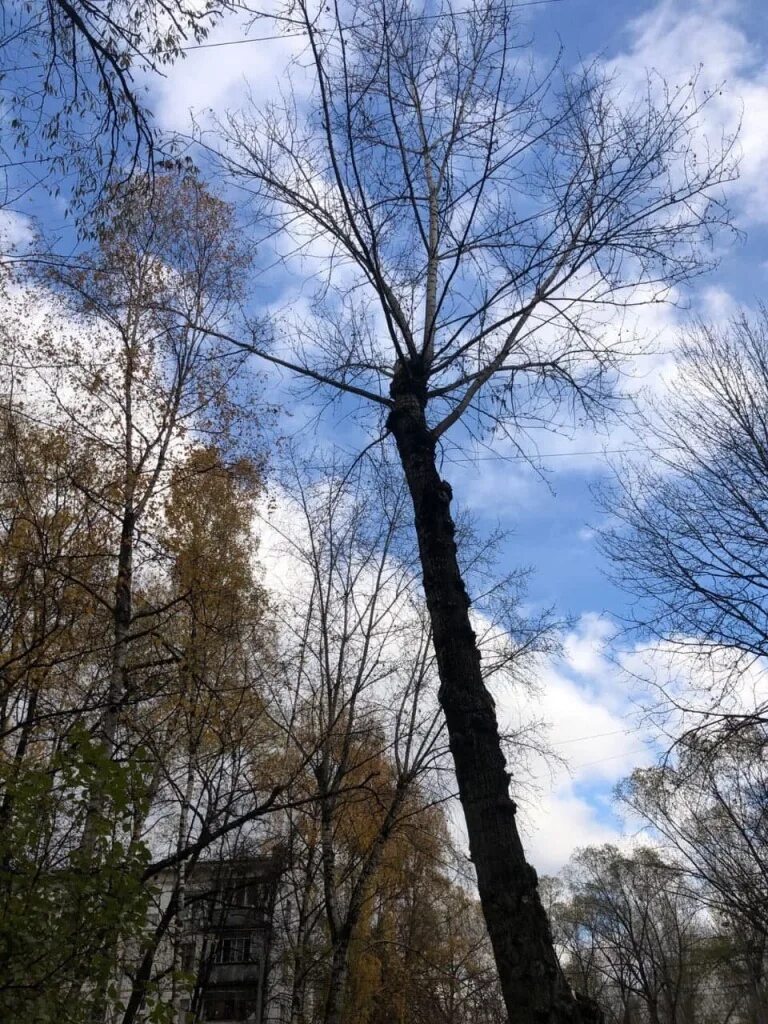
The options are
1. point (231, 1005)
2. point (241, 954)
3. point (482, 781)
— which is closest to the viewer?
point (482, 781)

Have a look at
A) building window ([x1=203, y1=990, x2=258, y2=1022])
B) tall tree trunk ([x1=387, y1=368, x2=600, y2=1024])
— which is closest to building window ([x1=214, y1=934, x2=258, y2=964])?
building window ([x1=203, y1=990, x2=258, y2=1022])

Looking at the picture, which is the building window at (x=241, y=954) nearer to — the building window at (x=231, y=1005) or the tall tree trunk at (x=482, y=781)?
the building window at (x=231, y=1005)

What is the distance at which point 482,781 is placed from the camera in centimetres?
405

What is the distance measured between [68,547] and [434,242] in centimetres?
491

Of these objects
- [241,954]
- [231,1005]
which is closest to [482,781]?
[241,954]

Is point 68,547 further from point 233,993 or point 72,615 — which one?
point 233,993

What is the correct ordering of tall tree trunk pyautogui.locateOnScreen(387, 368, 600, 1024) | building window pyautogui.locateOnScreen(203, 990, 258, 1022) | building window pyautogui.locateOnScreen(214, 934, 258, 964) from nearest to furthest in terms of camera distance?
tall tree trunk pyautogui.locateOnScreen(387, 368, 600, 1024)
building window pyautogui.locateOnScreen(214, 934, 258, 964)
building window pyautogui.locateOnScreen(203, 990, 258, 1022)

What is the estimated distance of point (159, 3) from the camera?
14.1 ft

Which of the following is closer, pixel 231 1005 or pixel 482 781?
pixel 482 781

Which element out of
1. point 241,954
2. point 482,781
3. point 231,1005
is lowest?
point 482,781

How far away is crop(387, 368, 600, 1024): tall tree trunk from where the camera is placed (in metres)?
3.49

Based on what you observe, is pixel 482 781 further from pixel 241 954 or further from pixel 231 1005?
pixel 231 1005

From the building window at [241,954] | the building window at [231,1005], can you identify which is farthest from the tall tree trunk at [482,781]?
the building window at [231,1005]

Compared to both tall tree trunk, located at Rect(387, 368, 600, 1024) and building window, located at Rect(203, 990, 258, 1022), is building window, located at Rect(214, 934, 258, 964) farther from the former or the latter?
tall tree trunk, located at Rect(387, 368, 600, 1024)
